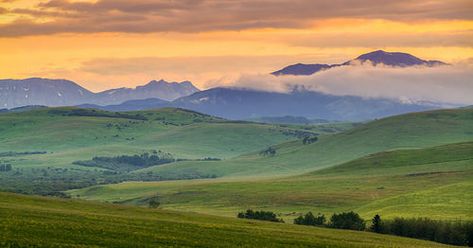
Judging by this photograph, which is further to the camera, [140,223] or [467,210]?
[467,210]

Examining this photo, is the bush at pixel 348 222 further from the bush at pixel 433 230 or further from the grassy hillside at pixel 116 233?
the grassy hillside at pixel 116 233

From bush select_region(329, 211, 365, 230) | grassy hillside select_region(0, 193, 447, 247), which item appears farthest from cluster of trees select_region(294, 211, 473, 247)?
grassy hillside select_region(0, 193, 447, 247)

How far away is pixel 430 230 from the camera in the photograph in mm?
142125

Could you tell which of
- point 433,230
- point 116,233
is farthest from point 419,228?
point 116,233

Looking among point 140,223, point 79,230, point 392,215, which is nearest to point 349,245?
point 140,223

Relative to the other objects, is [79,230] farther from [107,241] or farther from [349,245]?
[349,245]

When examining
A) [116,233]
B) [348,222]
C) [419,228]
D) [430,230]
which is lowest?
[430,230]

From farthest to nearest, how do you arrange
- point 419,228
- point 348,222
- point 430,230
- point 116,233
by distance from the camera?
1. point 348,222
2. point 419,228
3. point 430,230
4. point 116,233

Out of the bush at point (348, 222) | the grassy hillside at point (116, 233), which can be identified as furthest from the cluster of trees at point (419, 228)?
the grassy hillside at point (116, 233)

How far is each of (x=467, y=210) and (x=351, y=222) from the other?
56514mm

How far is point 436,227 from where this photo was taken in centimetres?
14225

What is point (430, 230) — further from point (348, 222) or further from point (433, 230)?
point (348, 222)

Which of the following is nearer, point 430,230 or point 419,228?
point 430,230

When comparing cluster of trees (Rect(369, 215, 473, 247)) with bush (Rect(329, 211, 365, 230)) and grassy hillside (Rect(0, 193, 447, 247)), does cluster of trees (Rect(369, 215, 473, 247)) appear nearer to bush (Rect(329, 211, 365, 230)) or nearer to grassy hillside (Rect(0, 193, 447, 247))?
bush (Rect(329, 211, 365, 230))
